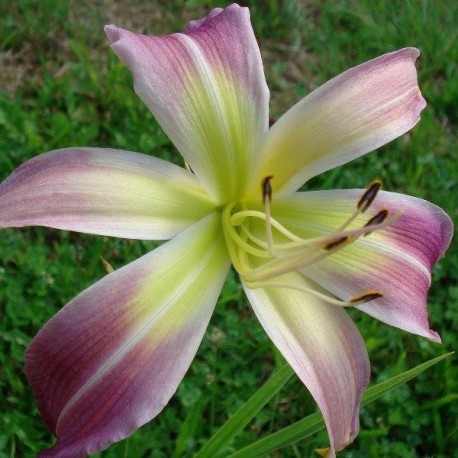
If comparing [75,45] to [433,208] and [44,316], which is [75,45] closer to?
[44,316]

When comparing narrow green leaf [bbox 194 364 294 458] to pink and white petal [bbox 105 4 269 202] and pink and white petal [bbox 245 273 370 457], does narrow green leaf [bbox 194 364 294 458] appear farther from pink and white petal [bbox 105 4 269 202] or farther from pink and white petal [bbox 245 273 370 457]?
pink and white petal [bbox 105 4 269 202]

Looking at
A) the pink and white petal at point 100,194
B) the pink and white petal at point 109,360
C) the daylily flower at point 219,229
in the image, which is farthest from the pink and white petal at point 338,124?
the pink and white petal at point 109,360

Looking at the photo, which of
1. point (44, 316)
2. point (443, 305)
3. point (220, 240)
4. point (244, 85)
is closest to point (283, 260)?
point (220, 240)

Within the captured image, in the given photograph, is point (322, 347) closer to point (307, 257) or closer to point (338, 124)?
point (307, 257)

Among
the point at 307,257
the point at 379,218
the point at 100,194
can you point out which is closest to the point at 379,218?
the point at 379,218

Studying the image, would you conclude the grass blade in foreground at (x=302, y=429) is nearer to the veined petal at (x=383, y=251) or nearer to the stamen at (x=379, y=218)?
the veined petal at (x=383, y=251)
